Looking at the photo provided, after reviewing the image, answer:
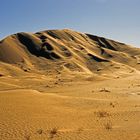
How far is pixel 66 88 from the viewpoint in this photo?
148 feet

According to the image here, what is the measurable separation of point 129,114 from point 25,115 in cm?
690

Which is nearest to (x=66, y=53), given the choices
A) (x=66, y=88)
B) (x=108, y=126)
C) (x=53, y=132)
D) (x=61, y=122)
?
(x=66, y=88)

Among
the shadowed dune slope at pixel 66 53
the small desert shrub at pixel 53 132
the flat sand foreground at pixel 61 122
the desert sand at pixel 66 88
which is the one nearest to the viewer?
the flat sand foreground at pixel 61 122

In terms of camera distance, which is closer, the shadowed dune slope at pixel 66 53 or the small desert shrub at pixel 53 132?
the small desert shrub at pixel 53 132

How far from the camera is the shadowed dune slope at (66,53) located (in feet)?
308

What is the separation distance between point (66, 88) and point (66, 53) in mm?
60994

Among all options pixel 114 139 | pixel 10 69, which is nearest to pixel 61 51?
pixel 10 69

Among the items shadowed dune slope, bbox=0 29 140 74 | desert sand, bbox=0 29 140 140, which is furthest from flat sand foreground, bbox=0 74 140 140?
shadowed dune slope, bbox=0 29 140 74

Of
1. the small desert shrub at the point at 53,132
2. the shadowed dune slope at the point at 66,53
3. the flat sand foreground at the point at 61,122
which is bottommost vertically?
the shadowed dune slope at the point at 66,53

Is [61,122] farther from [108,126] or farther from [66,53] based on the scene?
[66,53]

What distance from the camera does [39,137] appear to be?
14797 mm

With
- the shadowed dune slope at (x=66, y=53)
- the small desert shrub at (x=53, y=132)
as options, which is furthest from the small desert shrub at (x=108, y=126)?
the shadowed dune slope at (x=66, y=53)

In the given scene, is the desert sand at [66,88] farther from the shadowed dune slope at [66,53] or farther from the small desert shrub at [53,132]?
the small desert shrub at [53,132]

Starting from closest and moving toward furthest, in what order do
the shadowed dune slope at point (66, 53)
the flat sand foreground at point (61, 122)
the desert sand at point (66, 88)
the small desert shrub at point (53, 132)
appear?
the flat sand foreground at point (61, 122) → the small desert shrub at point (53, 132) → the desert sand at point (66, 88) → the shadowed dune slope at point (66, 53)
